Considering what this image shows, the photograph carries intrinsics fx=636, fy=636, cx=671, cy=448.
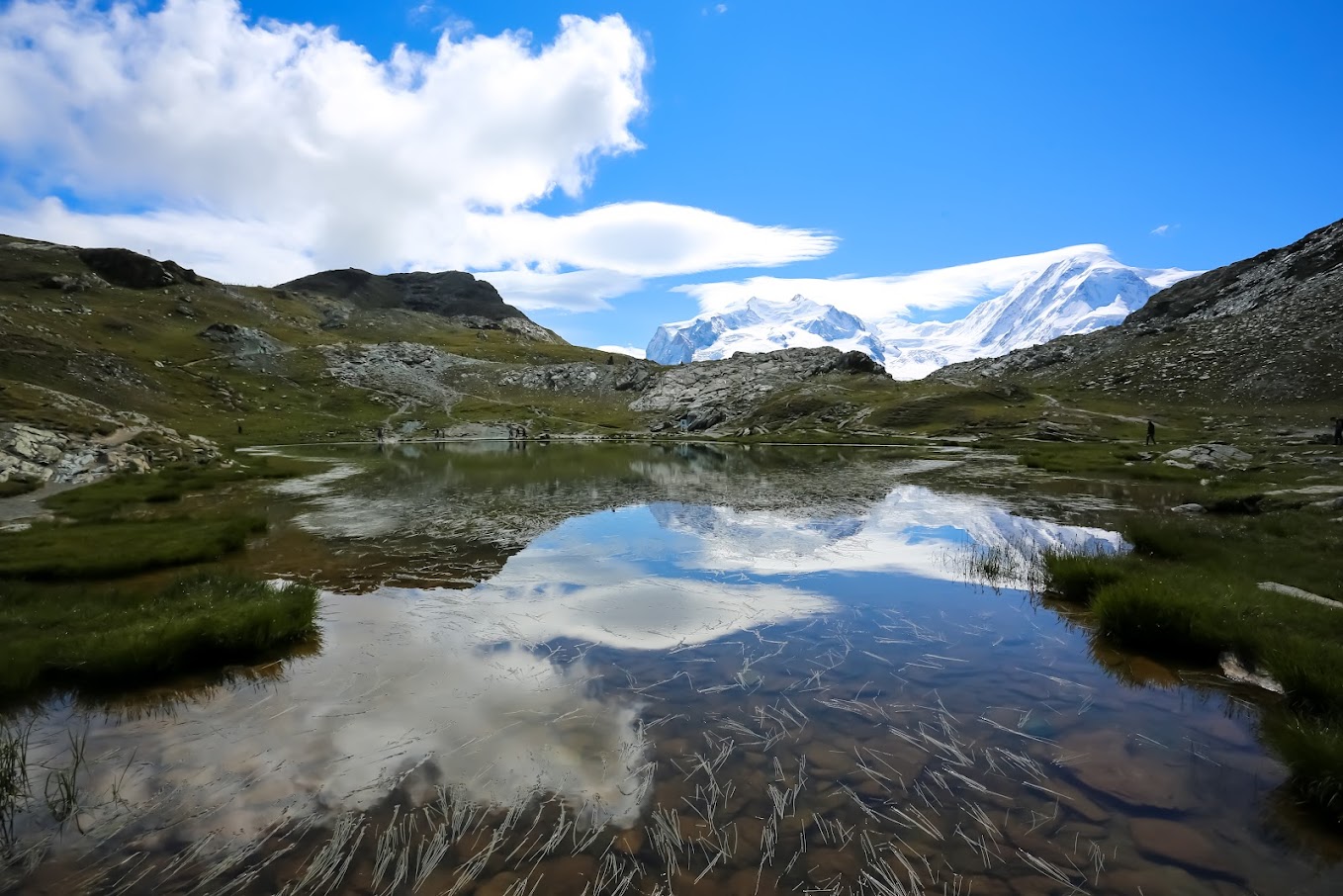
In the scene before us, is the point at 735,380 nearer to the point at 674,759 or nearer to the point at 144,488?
the point at 144,488

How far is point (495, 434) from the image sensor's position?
12125 centimetres

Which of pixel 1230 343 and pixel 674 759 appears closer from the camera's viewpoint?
pixel 674 759

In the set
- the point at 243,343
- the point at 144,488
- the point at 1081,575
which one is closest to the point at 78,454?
the point at 144,488

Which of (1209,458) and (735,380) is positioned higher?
(735,380)

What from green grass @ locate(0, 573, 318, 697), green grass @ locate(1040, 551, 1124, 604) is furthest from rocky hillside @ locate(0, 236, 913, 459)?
green grass @ locate(1040, 551, 1124, 604)

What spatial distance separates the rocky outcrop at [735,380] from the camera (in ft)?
461

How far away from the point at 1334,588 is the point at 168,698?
26.7 metres

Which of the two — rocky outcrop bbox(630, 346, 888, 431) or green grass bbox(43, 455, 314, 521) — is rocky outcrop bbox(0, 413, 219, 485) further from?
rocky outcrop bbox(630, 346, 888, 431)

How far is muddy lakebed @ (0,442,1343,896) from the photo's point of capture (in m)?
7.75

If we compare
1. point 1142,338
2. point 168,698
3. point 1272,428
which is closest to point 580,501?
point 168,698

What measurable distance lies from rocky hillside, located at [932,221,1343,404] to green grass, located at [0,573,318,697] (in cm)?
11740

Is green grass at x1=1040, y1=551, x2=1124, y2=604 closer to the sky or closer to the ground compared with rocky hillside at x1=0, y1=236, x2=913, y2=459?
closer to the ground

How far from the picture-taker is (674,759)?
1028 cm

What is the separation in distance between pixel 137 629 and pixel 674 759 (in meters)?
12.6
